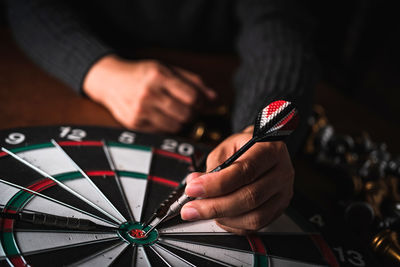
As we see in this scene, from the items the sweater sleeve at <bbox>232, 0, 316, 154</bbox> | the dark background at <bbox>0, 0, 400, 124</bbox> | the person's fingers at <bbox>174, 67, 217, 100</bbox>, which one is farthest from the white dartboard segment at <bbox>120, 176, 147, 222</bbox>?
the dark background at <bbox>0, 0, 400, 124</bbox>

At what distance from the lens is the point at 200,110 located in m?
1.01

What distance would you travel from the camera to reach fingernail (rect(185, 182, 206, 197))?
0.51 metres

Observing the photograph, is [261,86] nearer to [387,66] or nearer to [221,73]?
[221,73]

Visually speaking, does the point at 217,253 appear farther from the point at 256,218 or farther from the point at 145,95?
the point at 145,95

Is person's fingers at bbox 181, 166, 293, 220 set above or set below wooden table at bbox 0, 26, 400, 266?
above

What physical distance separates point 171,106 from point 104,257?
53 cm

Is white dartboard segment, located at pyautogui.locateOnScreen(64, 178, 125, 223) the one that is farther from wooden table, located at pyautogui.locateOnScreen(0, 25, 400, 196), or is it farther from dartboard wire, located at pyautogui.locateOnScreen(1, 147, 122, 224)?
wooden table, located at pyautogui.locateOnScreen(0, 25, 400, 196)

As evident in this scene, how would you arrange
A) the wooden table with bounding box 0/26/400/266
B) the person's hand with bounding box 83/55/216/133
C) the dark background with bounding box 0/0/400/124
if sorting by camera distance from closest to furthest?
1. the wooden table with bounding box 0/26/400/266
2. the person's hand with bounding box 83/55/216/133
3. the dark background with bounding box 0/0/400/124

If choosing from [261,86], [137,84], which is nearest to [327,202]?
[261,86]

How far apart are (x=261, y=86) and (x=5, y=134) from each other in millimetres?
595

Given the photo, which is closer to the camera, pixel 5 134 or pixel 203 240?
pixel 203 240

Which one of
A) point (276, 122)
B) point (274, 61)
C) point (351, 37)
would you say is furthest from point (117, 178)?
point (351, 37)

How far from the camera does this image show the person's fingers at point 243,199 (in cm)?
53

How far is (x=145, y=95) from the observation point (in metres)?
0.95
